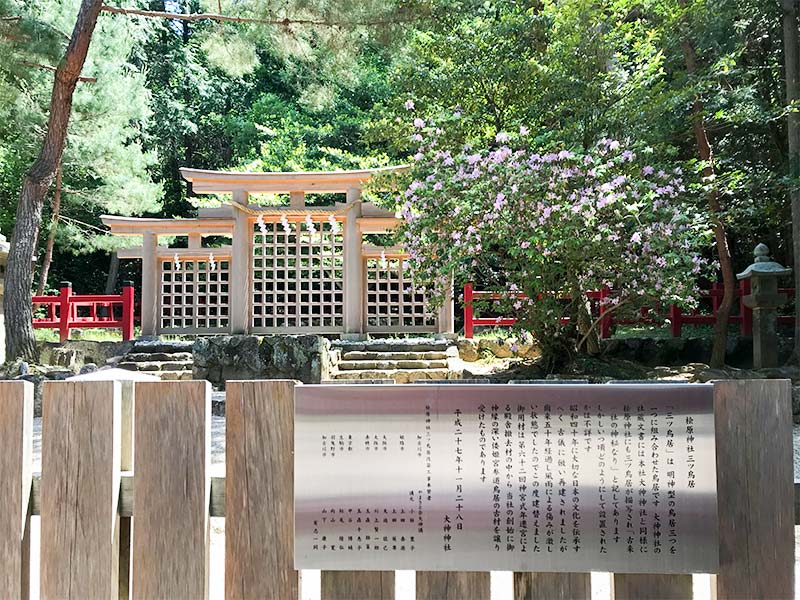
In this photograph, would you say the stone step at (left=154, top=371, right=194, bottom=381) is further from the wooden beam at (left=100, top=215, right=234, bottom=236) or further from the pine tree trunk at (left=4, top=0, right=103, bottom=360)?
the wooden beam at (left=100, top=215, right=234, bottom=236)

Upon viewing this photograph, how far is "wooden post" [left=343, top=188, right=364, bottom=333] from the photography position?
12.3m

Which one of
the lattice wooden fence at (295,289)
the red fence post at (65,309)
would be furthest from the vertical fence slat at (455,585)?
the red fence post at (65,309)

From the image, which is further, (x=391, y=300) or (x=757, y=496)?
(x=391, y=300)

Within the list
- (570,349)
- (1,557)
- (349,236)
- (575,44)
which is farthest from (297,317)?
(1,557)

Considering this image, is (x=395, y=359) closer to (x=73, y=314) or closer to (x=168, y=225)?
(x=168, y=225)

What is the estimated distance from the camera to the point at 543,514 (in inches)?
60.7

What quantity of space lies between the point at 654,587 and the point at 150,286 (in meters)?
12.6

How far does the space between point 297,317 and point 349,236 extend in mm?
1882

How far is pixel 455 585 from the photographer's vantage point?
1.54 meters

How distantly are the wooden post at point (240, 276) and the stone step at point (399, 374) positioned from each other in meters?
2.86

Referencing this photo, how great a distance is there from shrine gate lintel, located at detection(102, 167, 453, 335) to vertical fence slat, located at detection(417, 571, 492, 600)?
10.7 metres

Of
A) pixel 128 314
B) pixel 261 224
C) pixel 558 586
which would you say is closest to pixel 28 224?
pixel 128 314

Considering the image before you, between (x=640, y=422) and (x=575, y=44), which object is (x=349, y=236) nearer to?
(x=575, y=44)

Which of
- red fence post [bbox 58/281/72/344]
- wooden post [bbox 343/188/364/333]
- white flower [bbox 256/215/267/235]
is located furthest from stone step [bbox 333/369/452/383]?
red fence post [bbox 58/281/72/344]
